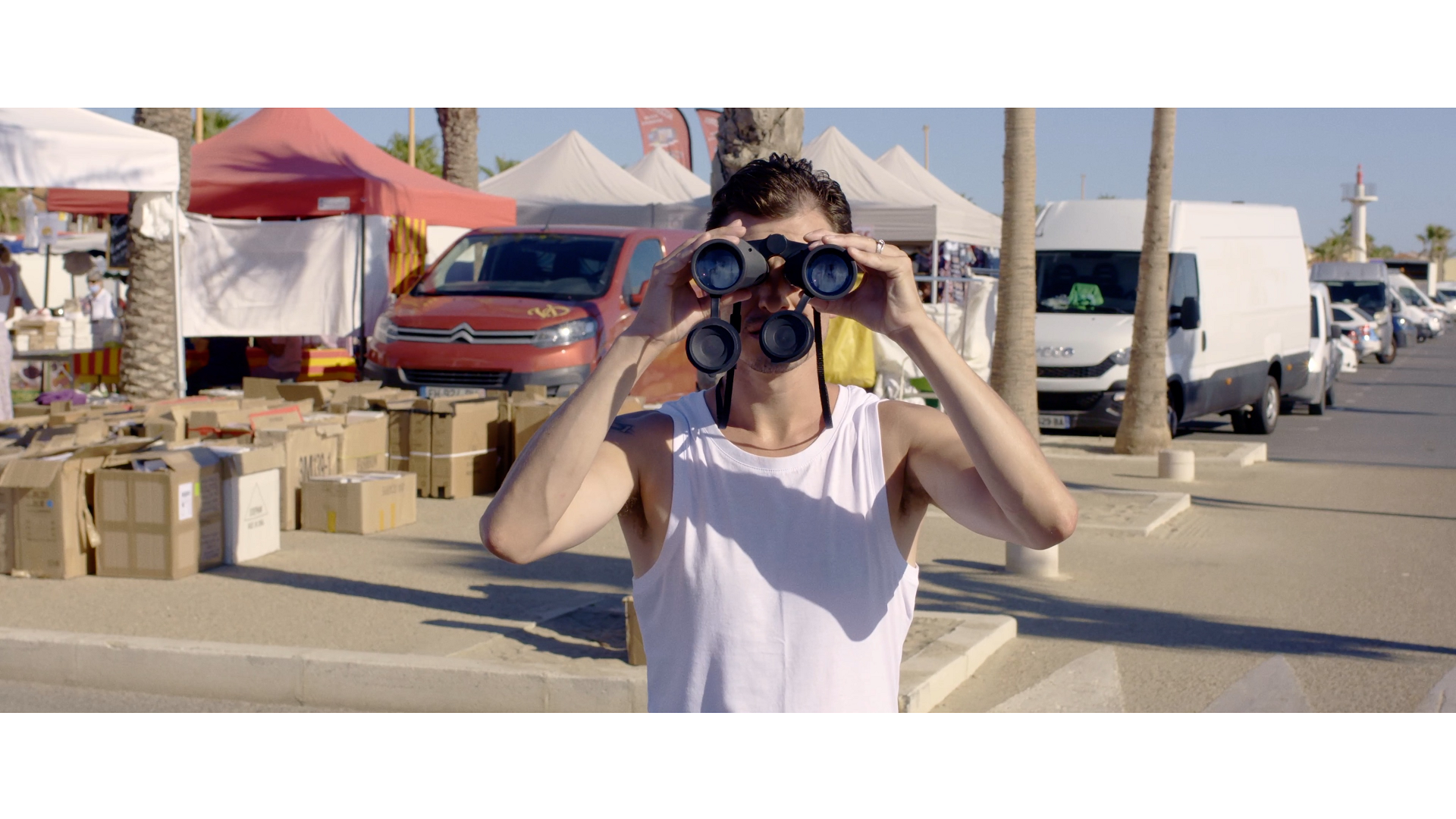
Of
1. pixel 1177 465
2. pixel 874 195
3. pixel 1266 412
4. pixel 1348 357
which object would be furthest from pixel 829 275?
pixel 1348 357

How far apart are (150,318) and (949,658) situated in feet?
33.0

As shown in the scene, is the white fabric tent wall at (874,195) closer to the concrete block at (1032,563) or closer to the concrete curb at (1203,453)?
the concrete curb at (1203,453)

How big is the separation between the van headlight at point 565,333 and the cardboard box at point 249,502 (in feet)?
10.3

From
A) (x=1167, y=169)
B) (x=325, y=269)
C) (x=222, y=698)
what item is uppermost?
(x=1167, y=169)

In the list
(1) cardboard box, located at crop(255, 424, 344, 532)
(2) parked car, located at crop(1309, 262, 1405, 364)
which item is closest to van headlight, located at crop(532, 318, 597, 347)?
(1) cardboard box, located at crop(255, 424, 344, 532)

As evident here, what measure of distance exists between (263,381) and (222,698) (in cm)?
Answer: 682

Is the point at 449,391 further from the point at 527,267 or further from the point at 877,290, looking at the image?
the point at 877,290

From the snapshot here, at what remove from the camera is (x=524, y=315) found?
10.8 m

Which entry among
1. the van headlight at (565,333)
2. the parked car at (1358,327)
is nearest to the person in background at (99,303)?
the van headlight at (565,333)

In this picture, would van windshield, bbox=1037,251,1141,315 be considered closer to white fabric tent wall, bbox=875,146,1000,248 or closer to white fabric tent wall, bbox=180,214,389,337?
white fabric tent wall, bbox=875,146,1000,248

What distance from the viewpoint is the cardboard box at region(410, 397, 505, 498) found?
993 centimetres

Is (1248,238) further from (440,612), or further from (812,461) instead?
(812,461)

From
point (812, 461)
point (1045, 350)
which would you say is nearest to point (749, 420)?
point (812, 461)

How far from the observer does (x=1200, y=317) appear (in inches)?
588
